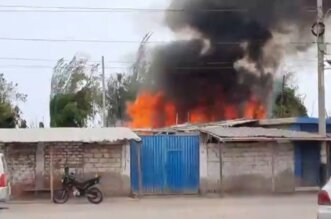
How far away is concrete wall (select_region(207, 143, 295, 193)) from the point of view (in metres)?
25.1

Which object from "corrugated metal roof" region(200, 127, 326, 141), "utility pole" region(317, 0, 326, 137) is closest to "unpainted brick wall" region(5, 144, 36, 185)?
"corrugated metal roof" region(200, 127, 326, 141)

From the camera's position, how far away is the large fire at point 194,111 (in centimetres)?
4147

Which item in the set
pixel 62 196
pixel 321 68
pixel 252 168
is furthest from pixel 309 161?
pixel 62 196

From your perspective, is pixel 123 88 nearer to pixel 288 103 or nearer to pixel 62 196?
pixel 288 103

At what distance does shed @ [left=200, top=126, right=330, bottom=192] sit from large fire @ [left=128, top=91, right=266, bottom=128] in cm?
1494

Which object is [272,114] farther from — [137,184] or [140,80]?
[137,184]

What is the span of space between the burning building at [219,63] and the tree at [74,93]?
641 centimetres

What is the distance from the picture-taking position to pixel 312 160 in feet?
87.2

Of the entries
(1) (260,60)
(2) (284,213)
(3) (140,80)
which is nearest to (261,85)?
(1) (260,60)

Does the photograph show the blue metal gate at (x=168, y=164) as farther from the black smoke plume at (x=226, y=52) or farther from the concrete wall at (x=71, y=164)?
the black smoke plume at (x=226, y=52)

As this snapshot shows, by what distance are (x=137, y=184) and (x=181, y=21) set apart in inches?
573

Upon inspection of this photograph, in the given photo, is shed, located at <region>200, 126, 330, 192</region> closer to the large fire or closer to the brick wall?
the brick wall

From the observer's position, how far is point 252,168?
25484 mm

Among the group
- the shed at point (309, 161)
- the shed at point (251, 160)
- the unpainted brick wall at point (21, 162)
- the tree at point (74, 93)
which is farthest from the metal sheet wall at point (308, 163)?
the tree at point (74, 93)
